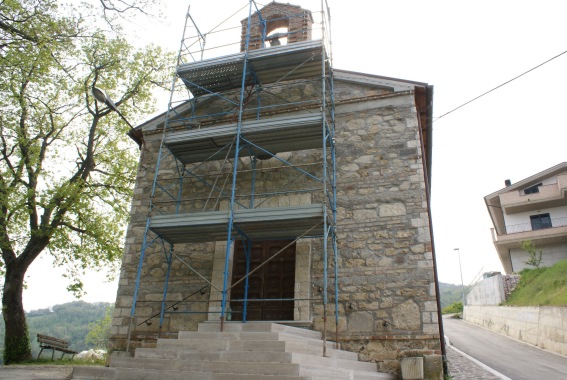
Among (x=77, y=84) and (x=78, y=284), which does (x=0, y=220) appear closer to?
(x=78, y=284)

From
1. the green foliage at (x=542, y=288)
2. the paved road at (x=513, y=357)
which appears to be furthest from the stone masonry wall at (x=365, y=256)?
the green foliage at (x=542, y=288)

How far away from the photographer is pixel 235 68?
8758mm

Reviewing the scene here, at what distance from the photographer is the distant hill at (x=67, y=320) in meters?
48.5

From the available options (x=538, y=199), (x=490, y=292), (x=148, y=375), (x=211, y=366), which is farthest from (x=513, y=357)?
(x=538, y=199)

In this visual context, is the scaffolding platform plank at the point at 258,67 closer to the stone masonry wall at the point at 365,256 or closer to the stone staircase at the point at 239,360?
the stone masonry wall at the point at 365,256

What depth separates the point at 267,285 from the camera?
7.49 metres

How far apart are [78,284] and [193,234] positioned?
28.5 feet

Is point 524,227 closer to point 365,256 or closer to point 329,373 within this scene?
point 365,256

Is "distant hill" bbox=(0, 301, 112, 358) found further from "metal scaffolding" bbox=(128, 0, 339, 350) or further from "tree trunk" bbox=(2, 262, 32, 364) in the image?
"metal scaffolding" bbox=(128, 0, 339, 350)

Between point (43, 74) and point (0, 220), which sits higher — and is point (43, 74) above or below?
above

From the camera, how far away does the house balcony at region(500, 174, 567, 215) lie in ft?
78.9

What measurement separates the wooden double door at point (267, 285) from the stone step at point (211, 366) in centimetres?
225

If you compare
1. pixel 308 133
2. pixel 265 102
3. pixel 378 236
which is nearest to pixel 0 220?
pixel 265 102

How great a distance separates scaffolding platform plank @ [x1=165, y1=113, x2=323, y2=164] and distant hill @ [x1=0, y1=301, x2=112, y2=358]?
4435cm
